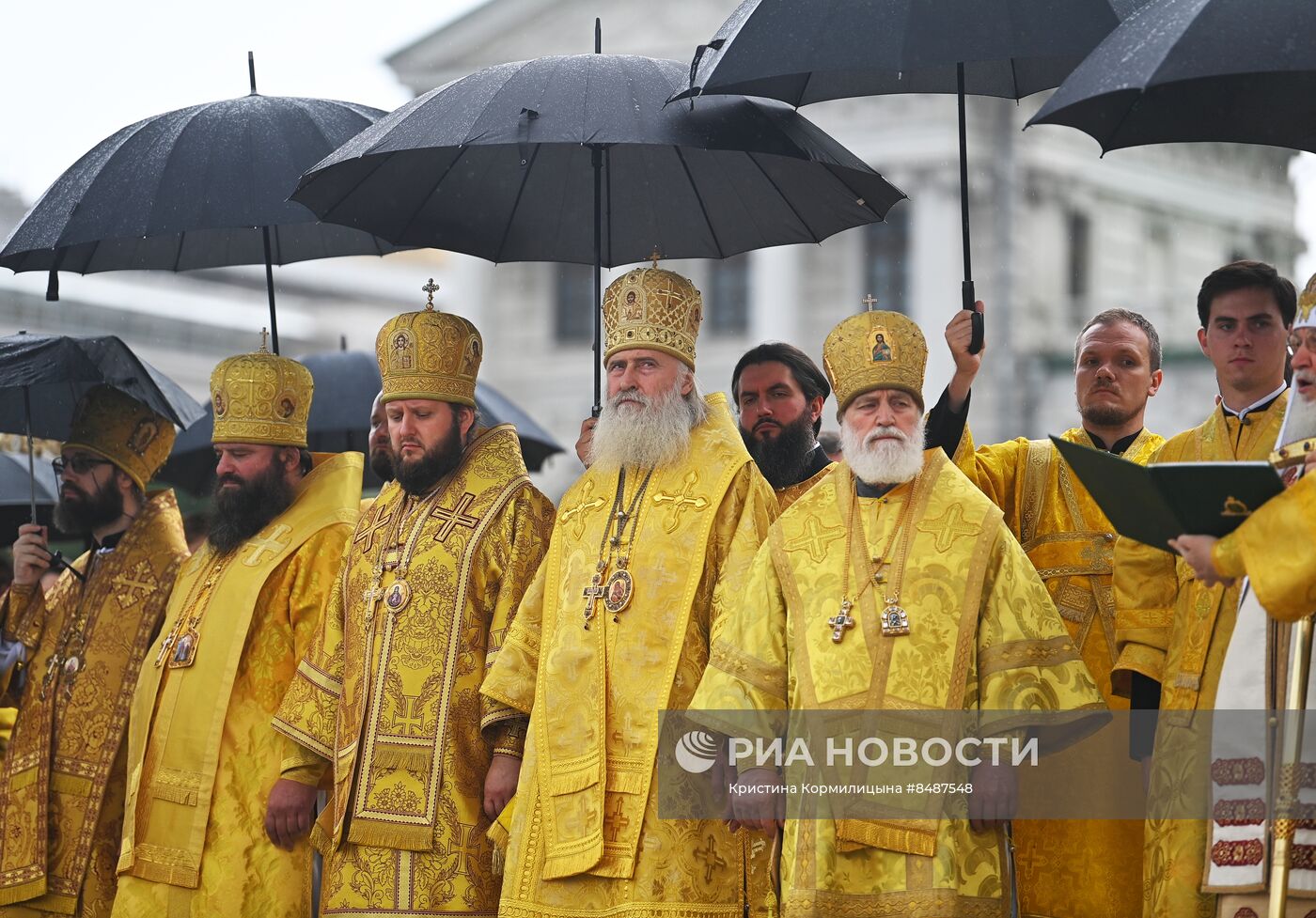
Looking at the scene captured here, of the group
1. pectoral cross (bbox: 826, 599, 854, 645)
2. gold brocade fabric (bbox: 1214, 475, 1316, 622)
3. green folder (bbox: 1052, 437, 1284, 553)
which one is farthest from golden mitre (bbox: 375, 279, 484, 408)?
gold brocade fabric (bbox: 1214, 475, 1316, 622)

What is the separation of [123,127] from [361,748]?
2514mm

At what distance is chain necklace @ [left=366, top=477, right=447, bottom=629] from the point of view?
243 inches

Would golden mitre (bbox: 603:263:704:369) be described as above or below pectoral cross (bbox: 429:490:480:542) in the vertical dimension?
above

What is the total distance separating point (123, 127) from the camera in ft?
23.4

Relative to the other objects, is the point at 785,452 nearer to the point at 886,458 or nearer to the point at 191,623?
the point at 886,458

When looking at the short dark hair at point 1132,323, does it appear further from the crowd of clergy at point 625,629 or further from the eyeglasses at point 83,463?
the eyeglasses at point 83,463

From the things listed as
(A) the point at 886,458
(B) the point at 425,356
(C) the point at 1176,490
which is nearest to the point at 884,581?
(A) the point at 886,458

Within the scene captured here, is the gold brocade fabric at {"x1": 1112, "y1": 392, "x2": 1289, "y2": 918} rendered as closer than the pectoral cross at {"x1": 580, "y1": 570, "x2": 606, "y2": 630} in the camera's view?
Yes

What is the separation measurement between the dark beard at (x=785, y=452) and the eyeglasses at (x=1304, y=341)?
2056 mm

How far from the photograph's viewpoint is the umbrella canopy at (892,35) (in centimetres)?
522

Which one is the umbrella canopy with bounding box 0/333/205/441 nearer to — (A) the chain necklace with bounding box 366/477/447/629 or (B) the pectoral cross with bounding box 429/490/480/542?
(A) the chain necklace with bounding box 366/477/447/629

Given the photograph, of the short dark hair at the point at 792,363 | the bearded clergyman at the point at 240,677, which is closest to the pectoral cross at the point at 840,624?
the short dark hair at the point at 792,363

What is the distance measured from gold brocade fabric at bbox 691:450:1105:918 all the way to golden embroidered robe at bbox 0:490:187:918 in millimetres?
2674

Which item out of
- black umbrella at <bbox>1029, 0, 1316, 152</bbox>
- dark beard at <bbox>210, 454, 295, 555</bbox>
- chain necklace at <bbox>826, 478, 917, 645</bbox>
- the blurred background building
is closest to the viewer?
black umbrella at <bbox>1029, 0, 1316, 152</bbox>
